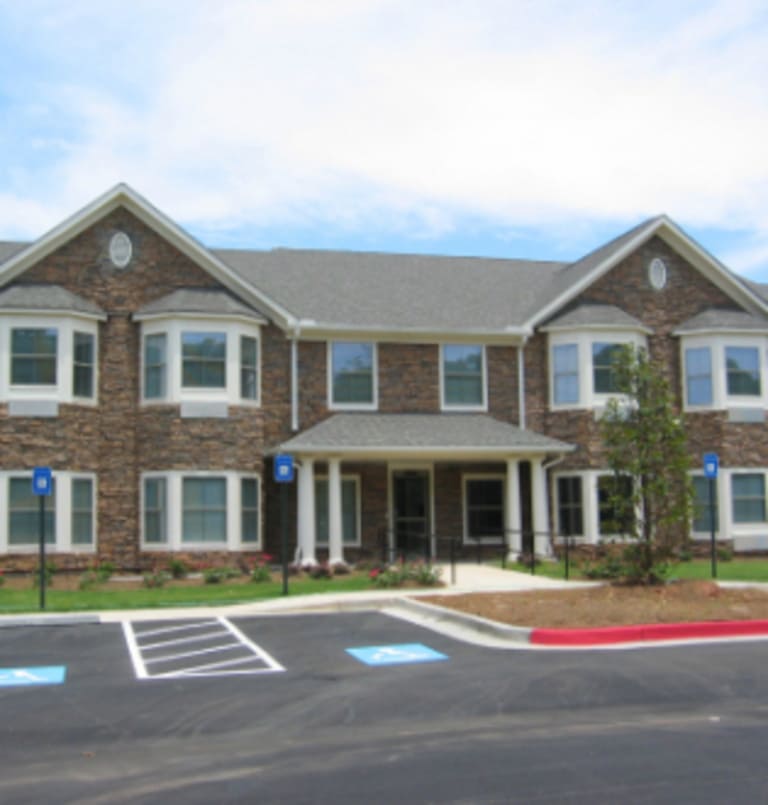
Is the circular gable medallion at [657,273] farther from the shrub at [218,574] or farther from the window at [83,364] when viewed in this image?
the window at [83,364]

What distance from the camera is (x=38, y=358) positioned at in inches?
898

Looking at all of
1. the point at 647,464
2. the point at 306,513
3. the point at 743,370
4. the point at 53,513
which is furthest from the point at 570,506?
the point at 53,513

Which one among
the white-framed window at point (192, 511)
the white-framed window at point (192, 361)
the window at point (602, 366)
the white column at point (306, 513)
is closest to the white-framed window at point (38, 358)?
the white-framed window at point (192, 361)

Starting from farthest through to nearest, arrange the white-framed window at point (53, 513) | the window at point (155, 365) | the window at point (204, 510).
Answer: the window at point (155, 365) < the window at point (204, 510) < the white-framed window at point (53, 513)

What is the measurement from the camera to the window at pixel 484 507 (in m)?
25.9

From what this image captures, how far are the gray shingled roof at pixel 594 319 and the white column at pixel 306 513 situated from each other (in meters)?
7.15

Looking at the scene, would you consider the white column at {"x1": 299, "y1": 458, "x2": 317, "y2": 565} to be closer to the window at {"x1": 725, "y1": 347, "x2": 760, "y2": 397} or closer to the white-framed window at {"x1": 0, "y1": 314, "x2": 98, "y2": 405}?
the white-framed window at {"x1": 0, "y1": 314, "x2": 98, "y2": 405}

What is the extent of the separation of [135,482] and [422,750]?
1695 cm

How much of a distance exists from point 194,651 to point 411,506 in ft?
42.7

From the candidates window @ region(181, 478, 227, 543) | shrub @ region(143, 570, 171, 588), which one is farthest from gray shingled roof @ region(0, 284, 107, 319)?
shrub @ region(143, 570, 171, 588)

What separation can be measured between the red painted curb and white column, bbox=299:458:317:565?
416 inches

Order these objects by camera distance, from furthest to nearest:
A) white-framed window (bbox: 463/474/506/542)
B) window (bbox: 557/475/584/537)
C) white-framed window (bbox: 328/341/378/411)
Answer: white-framed window (bbox: 463/474/506/542) → window (bbox: 557/475/584/537) → white-framed window (bbox: 328/341/378/411)

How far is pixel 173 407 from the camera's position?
23359 millimetres

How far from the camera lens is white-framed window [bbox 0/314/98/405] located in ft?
74.3
